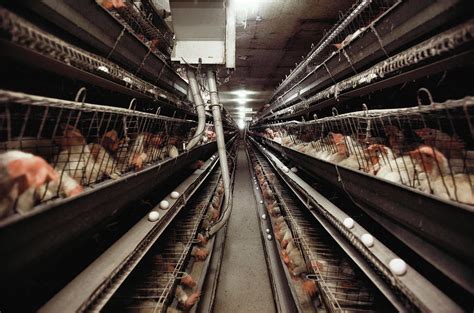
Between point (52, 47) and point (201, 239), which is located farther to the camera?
point (201, 239)

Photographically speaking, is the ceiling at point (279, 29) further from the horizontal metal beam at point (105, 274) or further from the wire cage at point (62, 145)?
the horizontal metal beam at point (105, 274)

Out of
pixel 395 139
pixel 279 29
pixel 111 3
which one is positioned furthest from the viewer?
pixel 279 29

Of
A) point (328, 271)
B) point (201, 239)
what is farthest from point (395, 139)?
point (201, 239)

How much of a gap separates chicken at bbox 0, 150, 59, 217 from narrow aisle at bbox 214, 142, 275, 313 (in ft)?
6.99

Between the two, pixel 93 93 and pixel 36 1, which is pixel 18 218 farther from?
pixel 93 93

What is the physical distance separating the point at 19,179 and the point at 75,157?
1.42 feet

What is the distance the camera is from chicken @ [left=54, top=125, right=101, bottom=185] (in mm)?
1042

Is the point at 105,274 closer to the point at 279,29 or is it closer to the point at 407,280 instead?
the point at 407,280

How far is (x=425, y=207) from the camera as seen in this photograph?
82 centimetres

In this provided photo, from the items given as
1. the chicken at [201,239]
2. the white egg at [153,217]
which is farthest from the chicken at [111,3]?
the chicken at [201,239]

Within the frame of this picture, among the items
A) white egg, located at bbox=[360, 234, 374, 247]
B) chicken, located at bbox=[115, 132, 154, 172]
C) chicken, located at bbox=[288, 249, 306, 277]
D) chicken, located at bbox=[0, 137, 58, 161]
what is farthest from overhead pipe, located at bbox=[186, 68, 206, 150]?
white egg, located at bbox=[360, 234, 374, 247]

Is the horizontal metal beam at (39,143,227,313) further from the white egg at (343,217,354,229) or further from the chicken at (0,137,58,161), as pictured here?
the white egg at (343,217,354,229)

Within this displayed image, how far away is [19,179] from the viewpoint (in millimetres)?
675

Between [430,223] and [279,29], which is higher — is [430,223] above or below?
below
